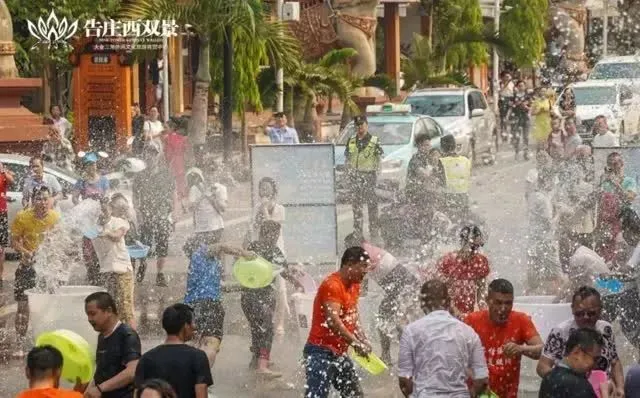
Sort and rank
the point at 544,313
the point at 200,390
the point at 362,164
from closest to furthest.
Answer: the point at 200,390
the point at 544,313
the point at 362,164

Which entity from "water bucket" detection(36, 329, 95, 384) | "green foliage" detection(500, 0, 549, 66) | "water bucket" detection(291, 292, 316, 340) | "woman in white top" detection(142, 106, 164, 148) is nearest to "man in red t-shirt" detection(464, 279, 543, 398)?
"water bucket" detection(36, 329, 95, 384)

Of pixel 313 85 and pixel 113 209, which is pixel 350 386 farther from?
pixel 313 85

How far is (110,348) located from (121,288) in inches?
215

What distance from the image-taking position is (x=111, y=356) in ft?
30.5

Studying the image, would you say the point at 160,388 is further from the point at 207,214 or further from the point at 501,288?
the point at 207,214

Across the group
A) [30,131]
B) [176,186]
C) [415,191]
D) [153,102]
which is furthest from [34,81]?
[153,102]

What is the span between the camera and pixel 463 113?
112 ft

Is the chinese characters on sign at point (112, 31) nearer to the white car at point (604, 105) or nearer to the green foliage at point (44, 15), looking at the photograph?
the green foliage at point (44, 15)

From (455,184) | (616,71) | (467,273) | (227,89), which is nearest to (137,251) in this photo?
(455,184)

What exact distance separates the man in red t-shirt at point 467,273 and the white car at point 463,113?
68.9ft

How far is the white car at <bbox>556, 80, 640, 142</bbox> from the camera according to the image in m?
31.9

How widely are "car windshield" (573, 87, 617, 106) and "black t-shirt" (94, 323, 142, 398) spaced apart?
87.4ft

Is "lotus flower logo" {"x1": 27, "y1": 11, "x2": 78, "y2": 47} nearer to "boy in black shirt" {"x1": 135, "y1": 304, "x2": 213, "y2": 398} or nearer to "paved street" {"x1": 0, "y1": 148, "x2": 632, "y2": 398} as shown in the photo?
"paved street" {"x1": 0, "y1": 148, "x2": 632, "y2": 398}

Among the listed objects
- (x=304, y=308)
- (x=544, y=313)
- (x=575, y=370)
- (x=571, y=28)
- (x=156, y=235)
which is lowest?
(x=156, y=235)
